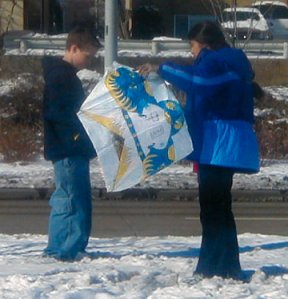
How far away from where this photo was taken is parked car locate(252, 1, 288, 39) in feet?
133

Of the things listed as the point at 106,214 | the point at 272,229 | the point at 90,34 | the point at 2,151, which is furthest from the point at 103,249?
the point at 2,151

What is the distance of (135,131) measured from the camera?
25.8 feet

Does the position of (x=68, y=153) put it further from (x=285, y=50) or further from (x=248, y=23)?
(x=248, y=23)

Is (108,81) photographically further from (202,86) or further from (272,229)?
(272,229)

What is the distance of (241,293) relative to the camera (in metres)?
7.34

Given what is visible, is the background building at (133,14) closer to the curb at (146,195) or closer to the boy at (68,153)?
the curb at (146,195)

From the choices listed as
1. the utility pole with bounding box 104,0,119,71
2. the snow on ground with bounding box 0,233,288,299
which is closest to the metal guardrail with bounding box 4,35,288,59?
the utility pole with bounding box 104,0,119,71

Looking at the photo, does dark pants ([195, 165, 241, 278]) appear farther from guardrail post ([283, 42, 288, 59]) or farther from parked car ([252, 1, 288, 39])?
parked car ([252, 1, 288, 39])

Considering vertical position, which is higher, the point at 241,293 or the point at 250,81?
the point at 250,81

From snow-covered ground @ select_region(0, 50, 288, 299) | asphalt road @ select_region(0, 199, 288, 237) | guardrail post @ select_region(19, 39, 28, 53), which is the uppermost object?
guardrail post @ select_region(19, 39, 28, 53)

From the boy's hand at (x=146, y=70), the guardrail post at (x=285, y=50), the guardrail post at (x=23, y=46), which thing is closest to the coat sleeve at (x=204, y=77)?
the boy's hand at (x=146, y=70)

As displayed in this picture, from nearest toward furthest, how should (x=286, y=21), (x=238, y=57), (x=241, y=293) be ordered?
(x=241, y=293), (x=238, y=57), (x=286, y=21)

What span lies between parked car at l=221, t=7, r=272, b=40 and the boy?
65.7 ft

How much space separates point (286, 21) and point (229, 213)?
34.2 m
